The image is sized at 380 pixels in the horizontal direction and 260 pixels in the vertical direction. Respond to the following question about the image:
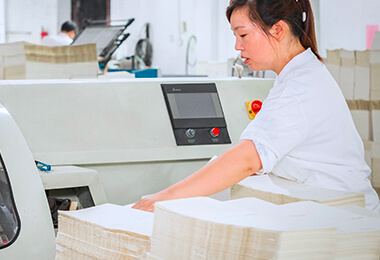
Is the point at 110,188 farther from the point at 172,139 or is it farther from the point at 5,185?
the point at 5,185

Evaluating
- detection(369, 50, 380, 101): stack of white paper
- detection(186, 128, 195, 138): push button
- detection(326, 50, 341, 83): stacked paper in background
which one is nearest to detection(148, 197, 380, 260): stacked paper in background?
detection(186, 128, 195, 138): push button

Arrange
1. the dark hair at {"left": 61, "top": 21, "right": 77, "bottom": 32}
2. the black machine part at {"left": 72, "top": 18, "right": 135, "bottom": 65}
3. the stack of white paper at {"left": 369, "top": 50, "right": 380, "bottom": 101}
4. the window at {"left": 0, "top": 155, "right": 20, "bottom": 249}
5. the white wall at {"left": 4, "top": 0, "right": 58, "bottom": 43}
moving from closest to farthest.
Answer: the window at {"left": 0, "top": 155, "right": 20, "bottom": 249} → the stack of white paper at {"left": 369, "top": 50, "right": 380, "bottom": 101} → the black machine part at {"left": 72, "top": 18, "right": 135, "bottom": 65} → the dark hair at {"left": 61, "top": 21, "right": 77, "bottom": 32} → the white wall at {"left": 4, "top": 0, "right": 58, "bottom": 43}

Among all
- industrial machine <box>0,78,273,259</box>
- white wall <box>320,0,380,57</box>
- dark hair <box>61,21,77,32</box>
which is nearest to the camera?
industrial machine <box>0,78,273,259</box>

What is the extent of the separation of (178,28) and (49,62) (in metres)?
6.18

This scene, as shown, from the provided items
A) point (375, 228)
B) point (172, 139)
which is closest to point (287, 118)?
point (375, 228)

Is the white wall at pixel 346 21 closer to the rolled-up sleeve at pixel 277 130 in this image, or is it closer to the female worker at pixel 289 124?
the female worker at pixel 289 124

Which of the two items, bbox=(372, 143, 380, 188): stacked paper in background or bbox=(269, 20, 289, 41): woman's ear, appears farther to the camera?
bbox=(372, 143, 380, 188): stacked paper in background

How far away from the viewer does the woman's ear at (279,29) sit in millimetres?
1107

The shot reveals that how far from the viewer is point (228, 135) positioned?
5.28 feet

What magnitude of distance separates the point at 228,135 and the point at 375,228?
3.04ft

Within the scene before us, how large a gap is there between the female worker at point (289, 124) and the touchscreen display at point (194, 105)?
452 mm

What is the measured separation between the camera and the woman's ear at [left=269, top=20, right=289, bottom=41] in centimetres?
111

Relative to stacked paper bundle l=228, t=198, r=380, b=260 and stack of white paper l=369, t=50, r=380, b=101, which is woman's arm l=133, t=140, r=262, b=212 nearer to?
stacked paper bundle l=228, t=198, r=380, b=260

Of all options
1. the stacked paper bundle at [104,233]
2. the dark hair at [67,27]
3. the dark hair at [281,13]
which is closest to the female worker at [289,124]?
the dark hair at [281,13]
